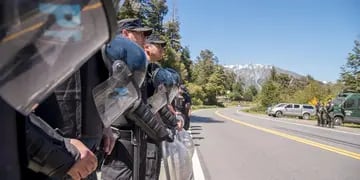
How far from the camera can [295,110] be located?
51.0m

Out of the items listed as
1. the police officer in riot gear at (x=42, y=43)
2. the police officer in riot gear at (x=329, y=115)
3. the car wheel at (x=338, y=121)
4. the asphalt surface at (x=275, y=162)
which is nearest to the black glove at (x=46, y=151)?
the police officer in riot gear at (x=42, y=43)

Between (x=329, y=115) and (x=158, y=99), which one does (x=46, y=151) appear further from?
(x=329, y=115)

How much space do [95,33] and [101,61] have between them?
1.59 meters

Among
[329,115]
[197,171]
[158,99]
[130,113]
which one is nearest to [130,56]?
[130,113]

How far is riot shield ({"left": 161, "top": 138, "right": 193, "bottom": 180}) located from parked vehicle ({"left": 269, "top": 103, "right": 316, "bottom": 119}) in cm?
4682

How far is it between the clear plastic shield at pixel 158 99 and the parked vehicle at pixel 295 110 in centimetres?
4745

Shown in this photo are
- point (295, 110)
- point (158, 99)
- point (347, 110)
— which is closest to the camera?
point (158, 99)

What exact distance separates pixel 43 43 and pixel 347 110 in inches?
1297

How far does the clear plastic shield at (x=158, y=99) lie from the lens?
394 cm

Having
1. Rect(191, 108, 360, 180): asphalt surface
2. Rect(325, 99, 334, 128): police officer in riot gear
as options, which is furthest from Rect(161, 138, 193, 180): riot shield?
Rect(325, 99, 334, 128): police officer in riot gear

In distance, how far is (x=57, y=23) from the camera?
1.02 metres

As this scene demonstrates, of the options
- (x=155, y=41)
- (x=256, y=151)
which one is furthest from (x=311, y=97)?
(x=155, y=41)

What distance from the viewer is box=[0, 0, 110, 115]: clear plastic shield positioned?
960 mm

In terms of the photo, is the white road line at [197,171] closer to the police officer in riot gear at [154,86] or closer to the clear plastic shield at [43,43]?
the police officer in riot gear at [154,86]
